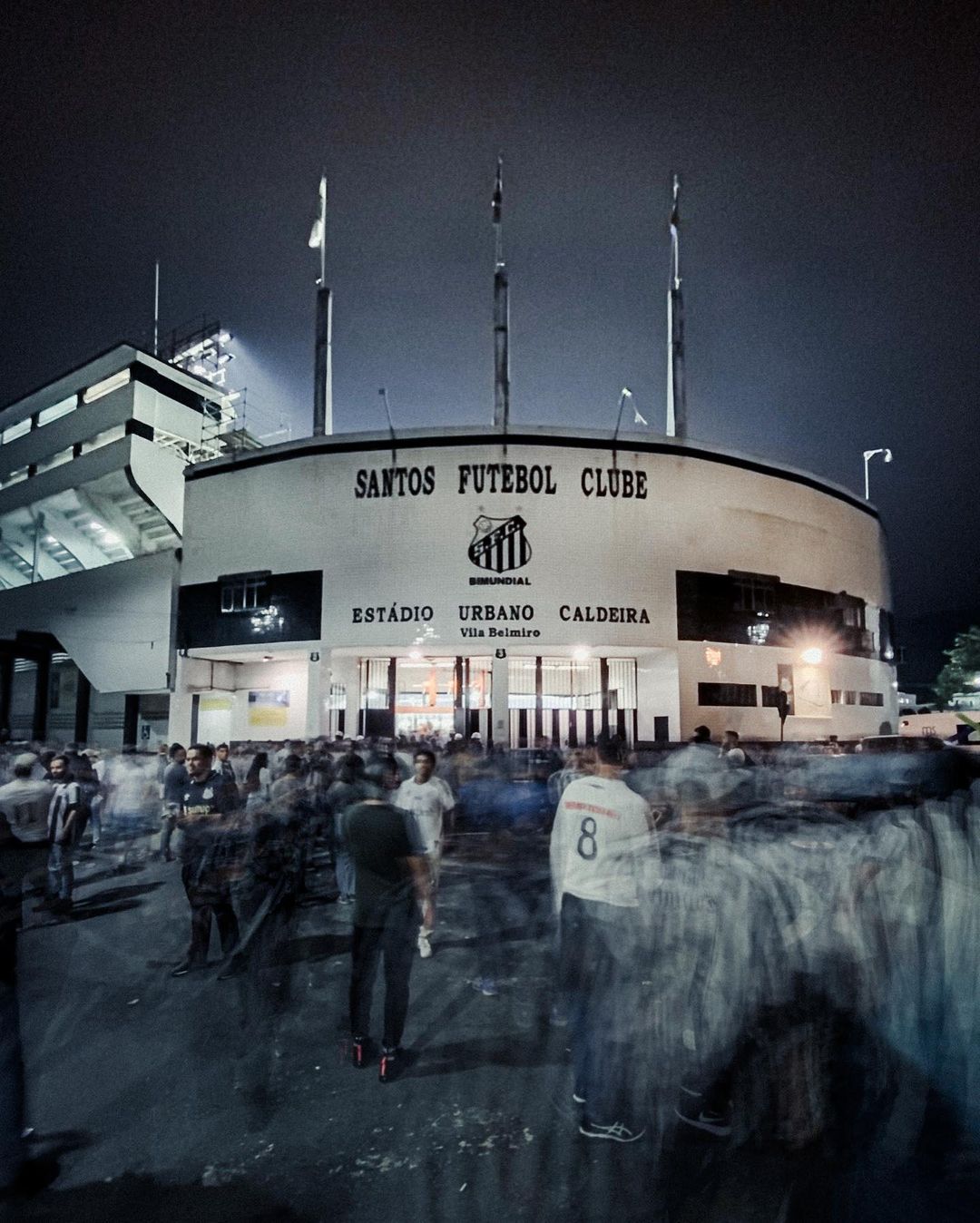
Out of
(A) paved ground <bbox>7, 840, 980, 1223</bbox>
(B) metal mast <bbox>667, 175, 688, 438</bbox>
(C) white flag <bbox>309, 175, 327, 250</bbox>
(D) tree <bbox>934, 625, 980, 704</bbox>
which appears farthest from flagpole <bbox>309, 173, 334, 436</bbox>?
(D) tree <bbox>934, 625, 980, 704</bbox>

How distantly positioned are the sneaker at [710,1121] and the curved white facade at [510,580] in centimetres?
2072

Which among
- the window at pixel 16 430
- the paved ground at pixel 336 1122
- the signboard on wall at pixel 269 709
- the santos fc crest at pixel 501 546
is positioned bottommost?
→ the paved ground at pixel 336 1122

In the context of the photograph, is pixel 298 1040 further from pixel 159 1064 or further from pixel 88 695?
pixel 88 695

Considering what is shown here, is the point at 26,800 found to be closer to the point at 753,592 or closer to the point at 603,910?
the point at 603,910

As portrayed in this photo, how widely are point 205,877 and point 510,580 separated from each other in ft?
61.6

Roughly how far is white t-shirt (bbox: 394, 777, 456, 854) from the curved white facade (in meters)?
16.7

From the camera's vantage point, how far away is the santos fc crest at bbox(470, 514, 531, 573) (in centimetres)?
2500

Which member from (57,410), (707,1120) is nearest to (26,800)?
(707,1120)

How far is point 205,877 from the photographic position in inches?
269

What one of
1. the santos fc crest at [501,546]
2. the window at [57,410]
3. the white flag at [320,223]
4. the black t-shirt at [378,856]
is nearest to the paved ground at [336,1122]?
the black t-shirt at [378,856]

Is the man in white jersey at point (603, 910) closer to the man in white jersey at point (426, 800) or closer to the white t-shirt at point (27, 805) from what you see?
the man in white jersey at point (426, 800)

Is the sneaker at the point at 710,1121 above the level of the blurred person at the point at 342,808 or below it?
below

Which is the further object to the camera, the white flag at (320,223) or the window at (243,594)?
the white flag at (320,223)

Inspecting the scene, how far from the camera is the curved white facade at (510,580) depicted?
82.3 ft
